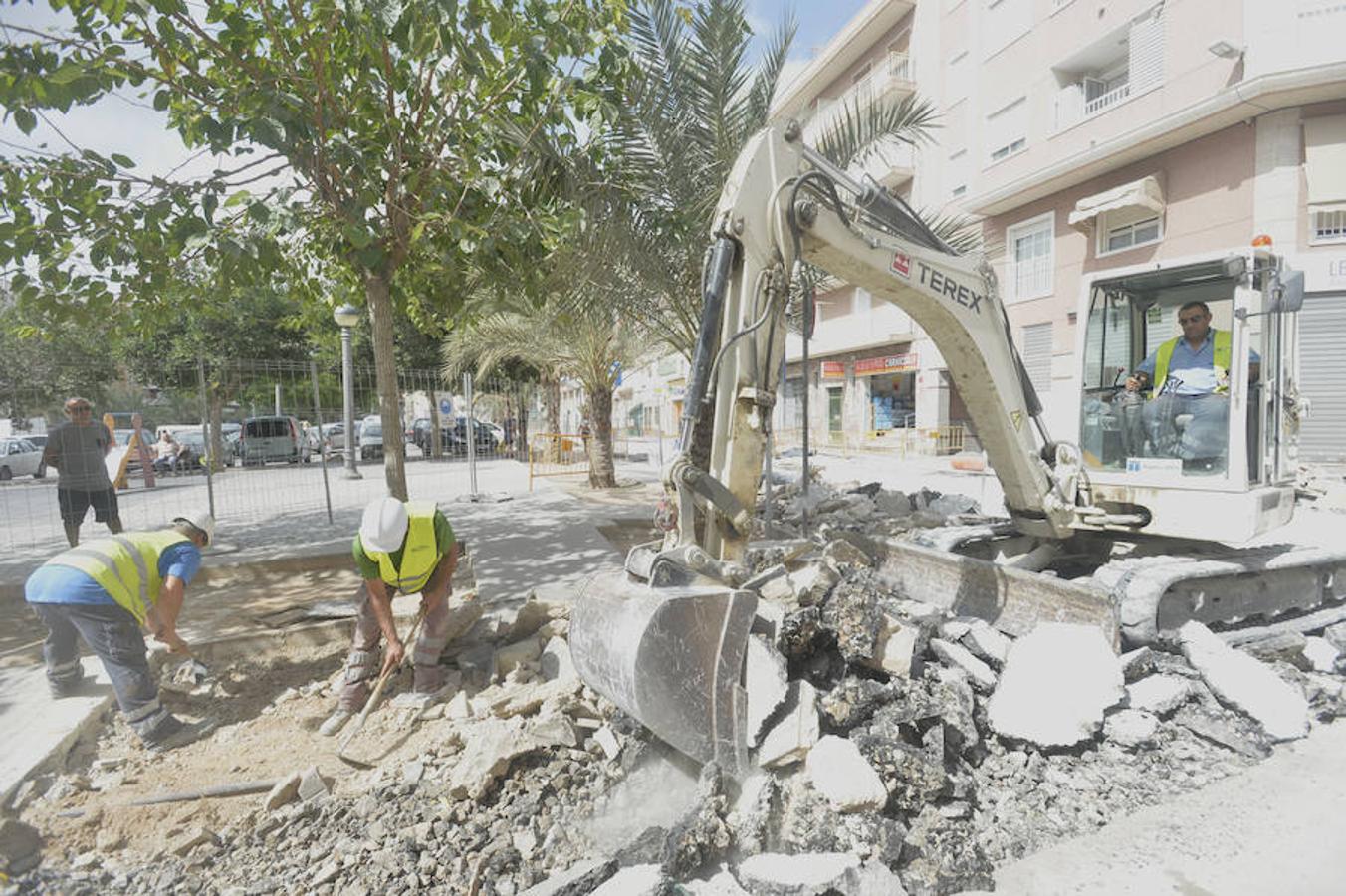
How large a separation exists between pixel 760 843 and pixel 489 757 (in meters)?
1.20

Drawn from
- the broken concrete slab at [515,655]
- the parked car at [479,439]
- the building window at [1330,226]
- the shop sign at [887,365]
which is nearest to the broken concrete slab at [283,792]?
the broken concrete slab at [515,655]

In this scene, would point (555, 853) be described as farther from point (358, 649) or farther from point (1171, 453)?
point (1171, 453)

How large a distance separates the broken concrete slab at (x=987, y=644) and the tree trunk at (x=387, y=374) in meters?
4.76

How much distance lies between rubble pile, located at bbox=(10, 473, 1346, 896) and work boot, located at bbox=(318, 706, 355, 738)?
0.42 meters

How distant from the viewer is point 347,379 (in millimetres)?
11438

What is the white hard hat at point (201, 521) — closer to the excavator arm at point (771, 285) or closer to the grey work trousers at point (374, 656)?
the grey work trousers at point (374, 656)

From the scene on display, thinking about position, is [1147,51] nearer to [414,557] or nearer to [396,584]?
[414,557]

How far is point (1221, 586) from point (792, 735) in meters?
3.20

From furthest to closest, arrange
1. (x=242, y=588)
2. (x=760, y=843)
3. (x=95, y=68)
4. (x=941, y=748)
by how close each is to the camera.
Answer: (x=242, y=588)
(x=95, y=68)
(x=941, y=748)
(x=760, y=843)

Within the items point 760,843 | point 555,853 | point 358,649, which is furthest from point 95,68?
point 760,843

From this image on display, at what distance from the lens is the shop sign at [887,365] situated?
2283 centimetres

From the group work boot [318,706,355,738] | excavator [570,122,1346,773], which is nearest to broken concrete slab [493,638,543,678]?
work boot [318,706,355,738]

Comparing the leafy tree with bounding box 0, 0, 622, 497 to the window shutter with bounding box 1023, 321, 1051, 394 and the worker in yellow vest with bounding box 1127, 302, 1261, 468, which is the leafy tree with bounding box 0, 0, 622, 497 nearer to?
the worker in yellow vest with bounding box 1127, 302, 1261, 468

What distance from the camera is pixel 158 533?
418 centimetres
